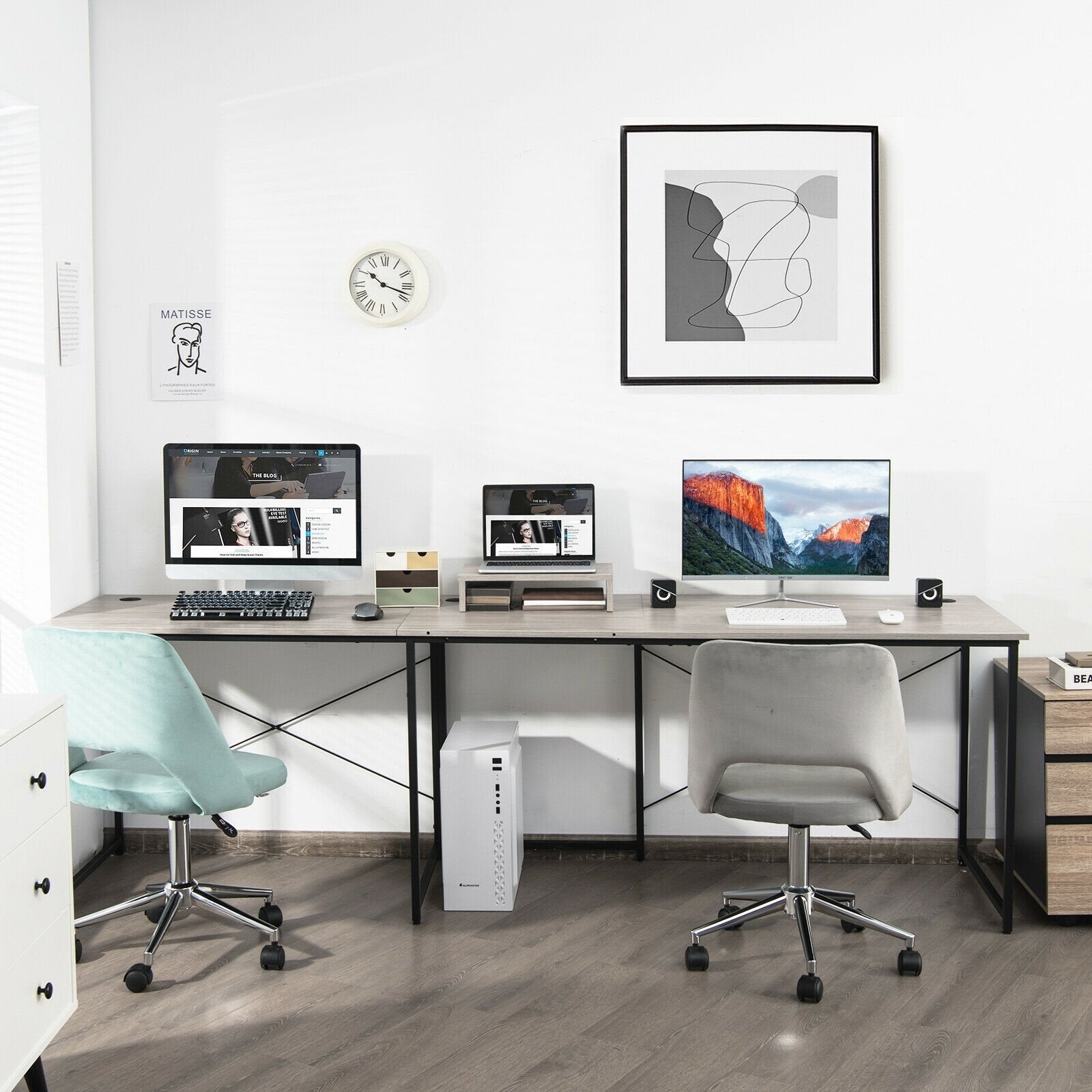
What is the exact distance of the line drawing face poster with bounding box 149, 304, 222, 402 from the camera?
134 inches

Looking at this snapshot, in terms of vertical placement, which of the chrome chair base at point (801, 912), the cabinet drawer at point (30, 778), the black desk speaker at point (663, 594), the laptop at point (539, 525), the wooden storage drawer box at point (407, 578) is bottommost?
the chrome chair base at point (801, 912)

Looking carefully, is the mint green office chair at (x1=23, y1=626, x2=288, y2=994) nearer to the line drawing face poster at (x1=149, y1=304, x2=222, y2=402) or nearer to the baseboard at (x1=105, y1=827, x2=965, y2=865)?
the baseboard at (x1=105, y1=827, x2=965, y2=865)

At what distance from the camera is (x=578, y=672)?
3471 millimetres

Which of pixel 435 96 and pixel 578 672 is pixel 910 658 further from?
pixel 435 96

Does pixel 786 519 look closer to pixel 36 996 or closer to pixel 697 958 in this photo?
pixel 697 958

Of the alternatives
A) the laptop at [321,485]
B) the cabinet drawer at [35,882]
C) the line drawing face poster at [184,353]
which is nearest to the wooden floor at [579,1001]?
the cabinet drawer at [35,882]

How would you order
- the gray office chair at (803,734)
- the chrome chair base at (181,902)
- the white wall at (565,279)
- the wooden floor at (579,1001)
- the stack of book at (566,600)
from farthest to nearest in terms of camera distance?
the white wall at (565,279)
the stack of book at (566,600)
the chrome chair base at (181,902)
the gray office chair at (803,734)
the wooden floor at (579,1001)

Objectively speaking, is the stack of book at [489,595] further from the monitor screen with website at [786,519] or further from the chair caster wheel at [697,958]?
the chair caster wheel at [697,958]

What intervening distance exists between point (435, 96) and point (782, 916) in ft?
8.32

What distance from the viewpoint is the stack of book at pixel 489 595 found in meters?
3.15

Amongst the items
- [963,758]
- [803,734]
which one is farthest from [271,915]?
[963,758]

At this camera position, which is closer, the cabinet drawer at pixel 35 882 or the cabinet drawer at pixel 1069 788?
the cabinet drawer at pixel 35 882

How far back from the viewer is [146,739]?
257cm

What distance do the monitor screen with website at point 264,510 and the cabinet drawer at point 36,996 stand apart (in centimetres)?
129
